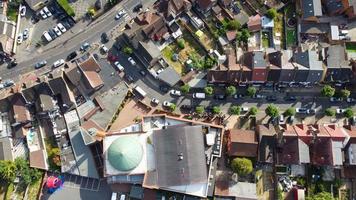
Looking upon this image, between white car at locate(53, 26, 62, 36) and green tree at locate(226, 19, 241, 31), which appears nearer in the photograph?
green tree at locate(226, 19, 241, 31)

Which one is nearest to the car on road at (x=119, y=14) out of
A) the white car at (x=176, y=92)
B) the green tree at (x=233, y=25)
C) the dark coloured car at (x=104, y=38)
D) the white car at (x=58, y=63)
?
the dark coloured car at (x=104, y=38)

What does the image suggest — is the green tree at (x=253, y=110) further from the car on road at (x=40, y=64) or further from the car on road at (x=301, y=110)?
the car on road at (x=40, y=64)

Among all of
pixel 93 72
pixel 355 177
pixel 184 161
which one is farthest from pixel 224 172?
pixel 93 72

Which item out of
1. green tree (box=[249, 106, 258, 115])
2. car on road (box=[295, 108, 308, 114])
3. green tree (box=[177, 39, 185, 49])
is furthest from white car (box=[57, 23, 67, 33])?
car on road (box=[295, 108, 308, 114])

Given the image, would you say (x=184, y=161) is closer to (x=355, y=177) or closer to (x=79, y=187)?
(x=79, y=187)

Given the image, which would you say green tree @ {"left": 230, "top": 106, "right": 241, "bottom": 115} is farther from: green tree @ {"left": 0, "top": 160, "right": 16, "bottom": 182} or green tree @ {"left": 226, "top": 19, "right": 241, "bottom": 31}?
green tree @ {"left": 0, "top": 160, "right": 16, "bottom": 182}

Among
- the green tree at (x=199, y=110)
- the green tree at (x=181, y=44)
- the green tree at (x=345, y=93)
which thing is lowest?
the green tree at (x=199, y=110)
